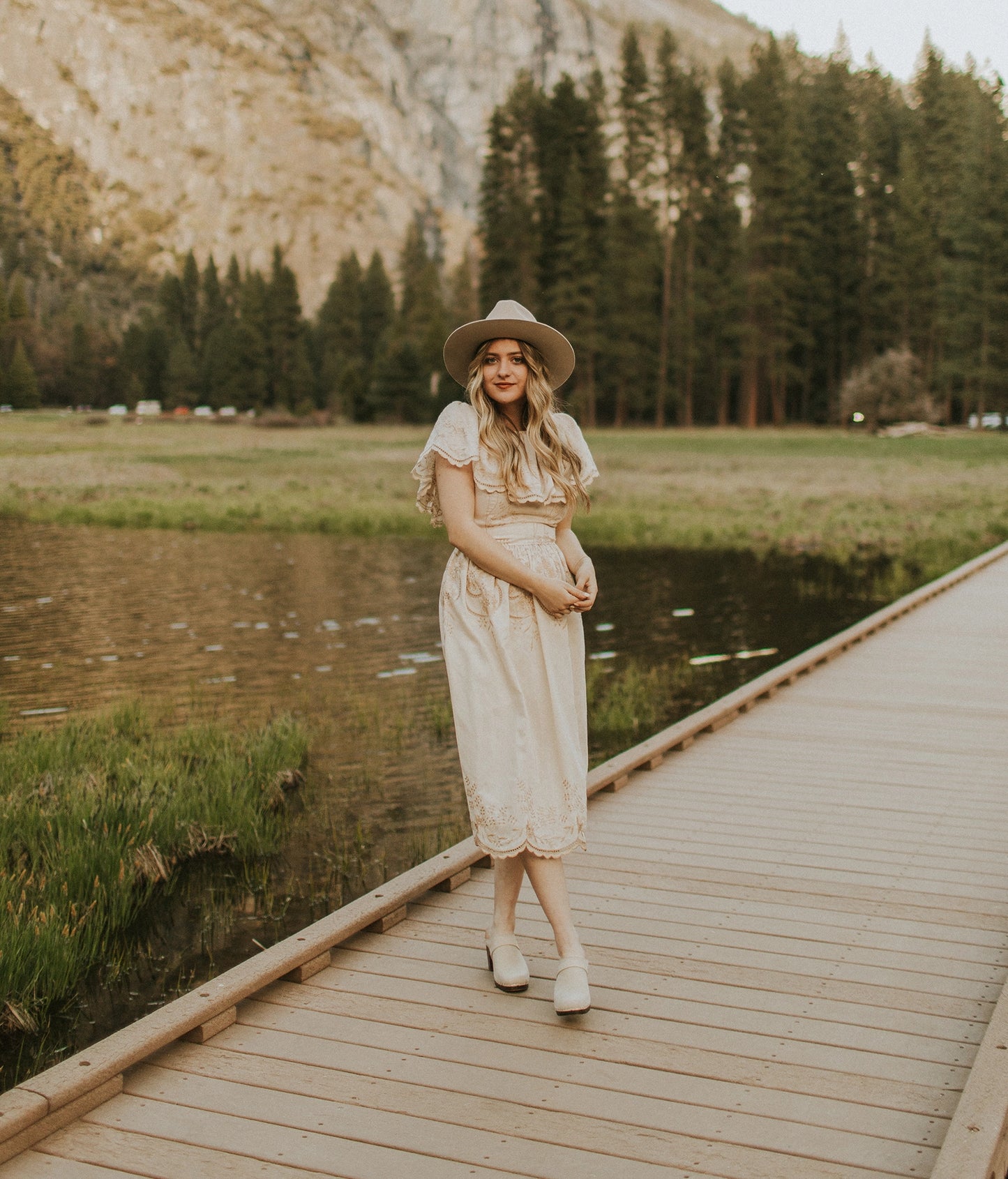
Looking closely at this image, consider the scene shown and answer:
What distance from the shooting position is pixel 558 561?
3.34 metres

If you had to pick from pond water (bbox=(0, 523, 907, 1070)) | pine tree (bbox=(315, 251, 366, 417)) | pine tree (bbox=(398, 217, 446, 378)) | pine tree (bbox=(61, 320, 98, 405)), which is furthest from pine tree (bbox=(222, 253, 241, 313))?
pond water (bbox=(0, 523, 907, 1070))

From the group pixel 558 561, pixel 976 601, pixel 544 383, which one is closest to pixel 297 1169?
pixel 558 561

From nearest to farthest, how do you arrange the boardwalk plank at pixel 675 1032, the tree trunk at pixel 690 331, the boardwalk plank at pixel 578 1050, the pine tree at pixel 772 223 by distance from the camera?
the boardwalk plank at pixel 578 1050, the boardwalk plank at pixel 675 1032, the pine tree at pixel 772 223, the tree trunk at pixel 690 331

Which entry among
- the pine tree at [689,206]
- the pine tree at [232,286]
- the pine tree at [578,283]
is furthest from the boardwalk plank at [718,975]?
the pine tree at [232,286]

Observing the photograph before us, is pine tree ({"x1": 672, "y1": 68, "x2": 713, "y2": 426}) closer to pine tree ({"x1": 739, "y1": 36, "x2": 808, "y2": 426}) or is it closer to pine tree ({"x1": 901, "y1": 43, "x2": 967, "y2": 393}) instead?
pine tree ({"x1": 739, "y1": 36, "x2": 808, "y2": 426})

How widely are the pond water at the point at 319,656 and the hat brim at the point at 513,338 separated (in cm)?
265

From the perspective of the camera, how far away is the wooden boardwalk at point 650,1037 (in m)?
2.60

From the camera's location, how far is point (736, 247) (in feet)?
183

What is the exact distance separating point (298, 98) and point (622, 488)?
130 metres

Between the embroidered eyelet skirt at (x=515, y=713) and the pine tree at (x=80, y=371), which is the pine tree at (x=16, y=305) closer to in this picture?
the pine tree at (x=80, y=371)

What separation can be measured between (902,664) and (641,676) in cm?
198

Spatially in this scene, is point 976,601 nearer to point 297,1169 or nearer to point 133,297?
point 297,1169

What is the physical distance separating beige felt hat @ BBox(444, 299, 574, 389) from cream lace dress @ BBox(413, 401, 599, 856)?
20cm

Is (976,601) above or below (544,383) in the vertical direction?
below
